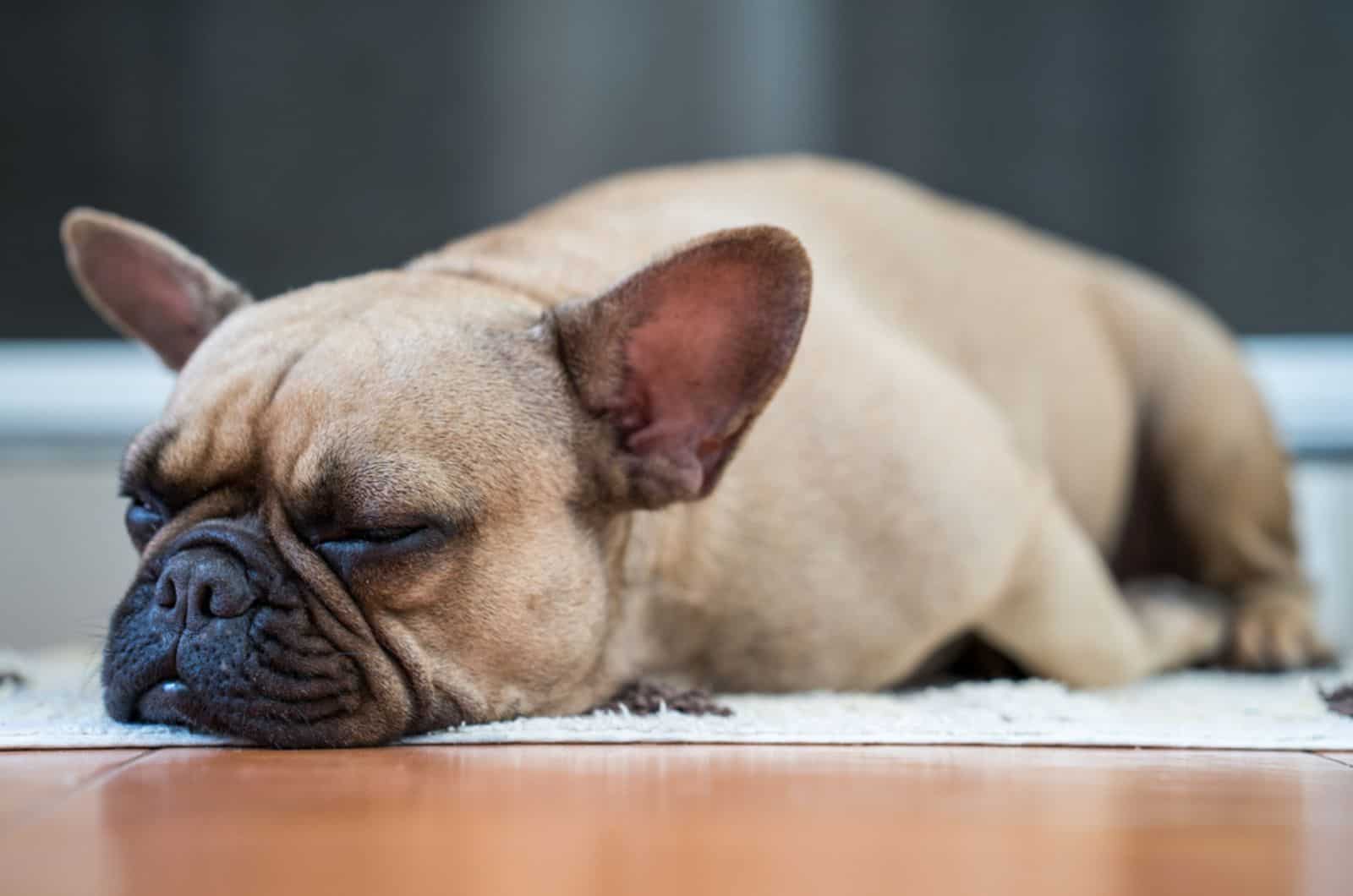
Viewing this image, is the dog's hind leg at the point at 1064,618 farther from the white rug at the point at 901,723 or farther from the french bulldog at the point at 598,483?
the white rug at the point at 901,723

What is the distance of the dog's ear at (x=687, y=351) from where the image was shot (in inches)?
48.1

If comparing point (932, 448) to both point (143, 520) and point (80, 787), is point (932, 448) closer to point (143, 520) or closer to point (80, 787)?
point (143, 520)

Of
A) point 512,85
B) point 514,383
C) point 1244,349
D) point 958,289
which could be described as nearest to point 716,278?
point 514,383

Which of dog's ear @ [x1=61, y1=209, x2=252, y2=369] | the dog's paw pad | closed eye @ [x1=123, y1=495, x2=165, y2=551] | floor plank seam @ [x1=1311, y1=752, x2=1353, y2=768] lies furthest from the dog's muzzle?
the dog's paw pad

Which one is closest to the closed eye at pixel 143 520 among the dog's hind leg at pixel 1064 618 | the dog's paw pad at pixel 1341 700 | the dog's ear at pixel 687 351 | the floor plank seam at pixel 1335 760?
the dog's ear at pixel 687 351

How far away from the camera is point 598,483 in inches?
50.9

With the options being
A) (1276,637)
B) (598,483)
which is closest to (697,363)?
(598,483)

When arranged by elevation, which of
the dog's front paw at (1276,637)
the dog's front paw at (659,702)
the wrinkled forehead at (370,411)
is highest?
the wrinkled forehead at (370,411)

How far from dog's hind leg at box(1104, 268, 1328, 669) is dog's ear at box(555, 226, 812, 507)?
3.67 ft

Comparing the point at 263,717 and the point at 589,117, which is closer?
the point at 263,717

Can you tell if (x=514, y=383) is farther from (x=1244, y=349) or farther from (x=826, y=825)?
(x=1244, y=349)

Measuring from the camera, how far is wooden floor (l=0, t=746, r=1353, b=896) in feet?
2.36

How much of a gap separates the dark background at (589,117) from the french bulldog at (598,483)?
83 cm

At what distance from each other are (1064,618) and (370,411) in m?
0.87
